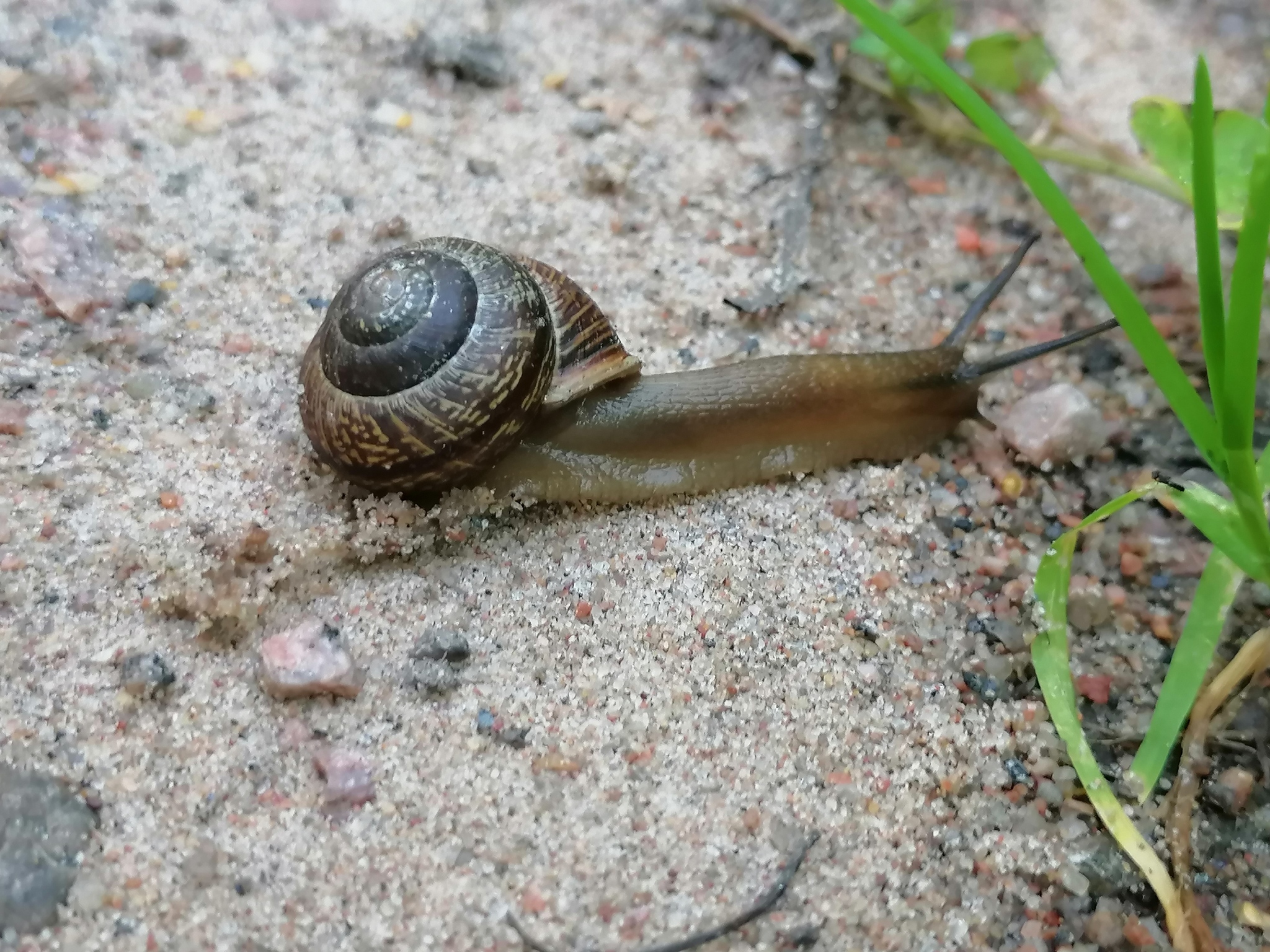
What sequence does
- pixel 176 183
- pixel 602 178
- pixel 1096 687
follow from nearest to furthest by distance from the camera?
pixel 1096 687 < pixel 176 183 < pixel 602 178

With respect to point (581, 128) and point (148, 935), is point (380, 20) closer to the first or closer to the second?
point (581, 128)

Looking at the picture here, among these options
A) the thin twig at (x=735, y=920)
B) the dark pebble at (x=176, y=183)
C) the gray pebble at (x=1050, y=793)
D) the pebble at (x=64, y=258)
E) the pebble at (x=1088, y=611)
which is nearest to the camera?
the thin twig at (x=735, y=920)

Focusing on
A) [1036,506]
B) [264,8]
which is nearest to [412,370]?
[1036,506]

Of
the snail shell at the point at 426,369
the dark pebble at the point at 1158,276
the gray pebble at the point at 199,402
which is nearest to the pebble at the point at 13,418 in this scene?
the gray pebble at the point at 199,402

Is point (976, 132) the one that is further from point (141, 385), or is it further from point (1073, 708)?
point (141, 385)

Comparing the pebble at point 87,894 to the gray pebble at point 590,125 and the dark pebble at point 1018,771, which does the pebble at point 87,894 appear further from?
the gray pebble at point 590,125

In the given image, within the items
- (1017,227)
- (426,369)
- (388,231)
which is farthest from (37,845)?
(1017,227)
